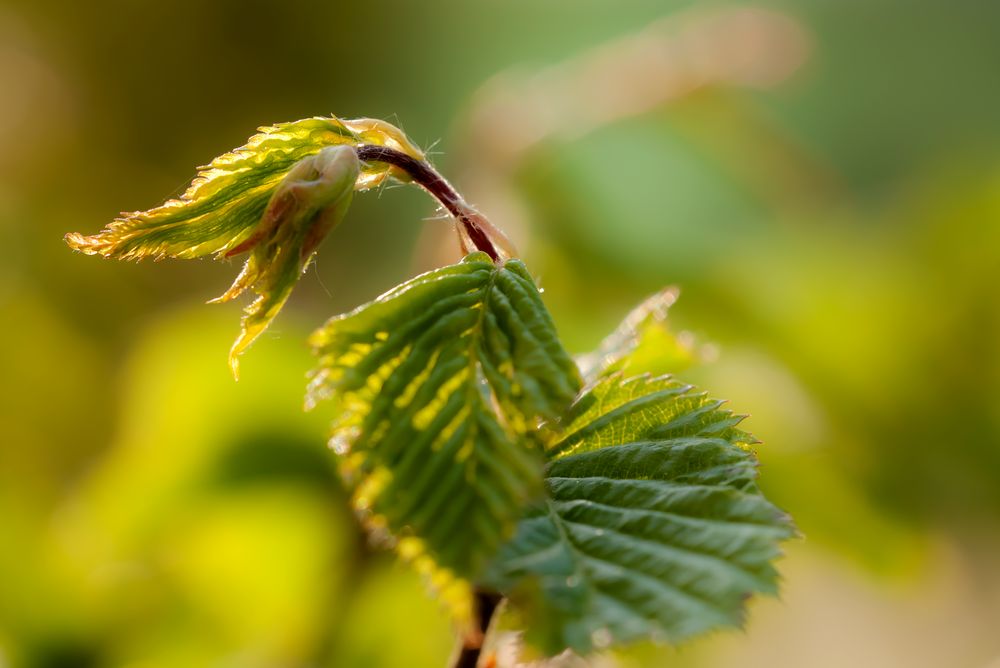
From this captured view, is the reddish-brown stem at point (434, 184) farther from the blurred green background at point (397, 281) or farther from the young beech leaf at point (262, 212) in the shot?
the blurred green background at point (397, 281)

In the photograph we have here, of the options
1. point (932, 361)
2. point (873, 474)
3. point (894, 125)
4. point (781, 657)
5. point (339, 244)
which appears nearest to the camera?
point (873, 474)

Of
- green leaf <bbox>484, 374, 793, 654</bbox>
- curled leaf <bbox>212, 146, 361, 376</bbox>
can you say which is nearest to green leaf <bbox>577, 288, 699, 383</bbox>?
green leaf <bbox>484, 374, 793, 654</bbox>

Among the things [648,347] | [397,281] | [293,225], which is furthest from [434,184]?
[397,281]

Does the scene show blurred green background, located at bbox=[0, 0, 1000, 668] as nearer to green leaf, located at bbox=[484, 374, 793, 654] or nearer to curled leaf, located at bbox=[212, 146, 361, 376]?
green leaf, located at bbox=[484, 374, 793, 654]

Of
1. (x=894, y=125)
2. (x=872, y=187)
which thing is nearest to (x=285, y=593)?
(x=872, y=187)

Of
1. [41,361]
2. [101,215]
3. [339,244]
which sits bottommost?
[41,361]

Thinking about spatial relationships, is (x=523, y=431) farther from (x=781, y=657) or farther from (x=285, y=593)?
(x=781, y=657)
